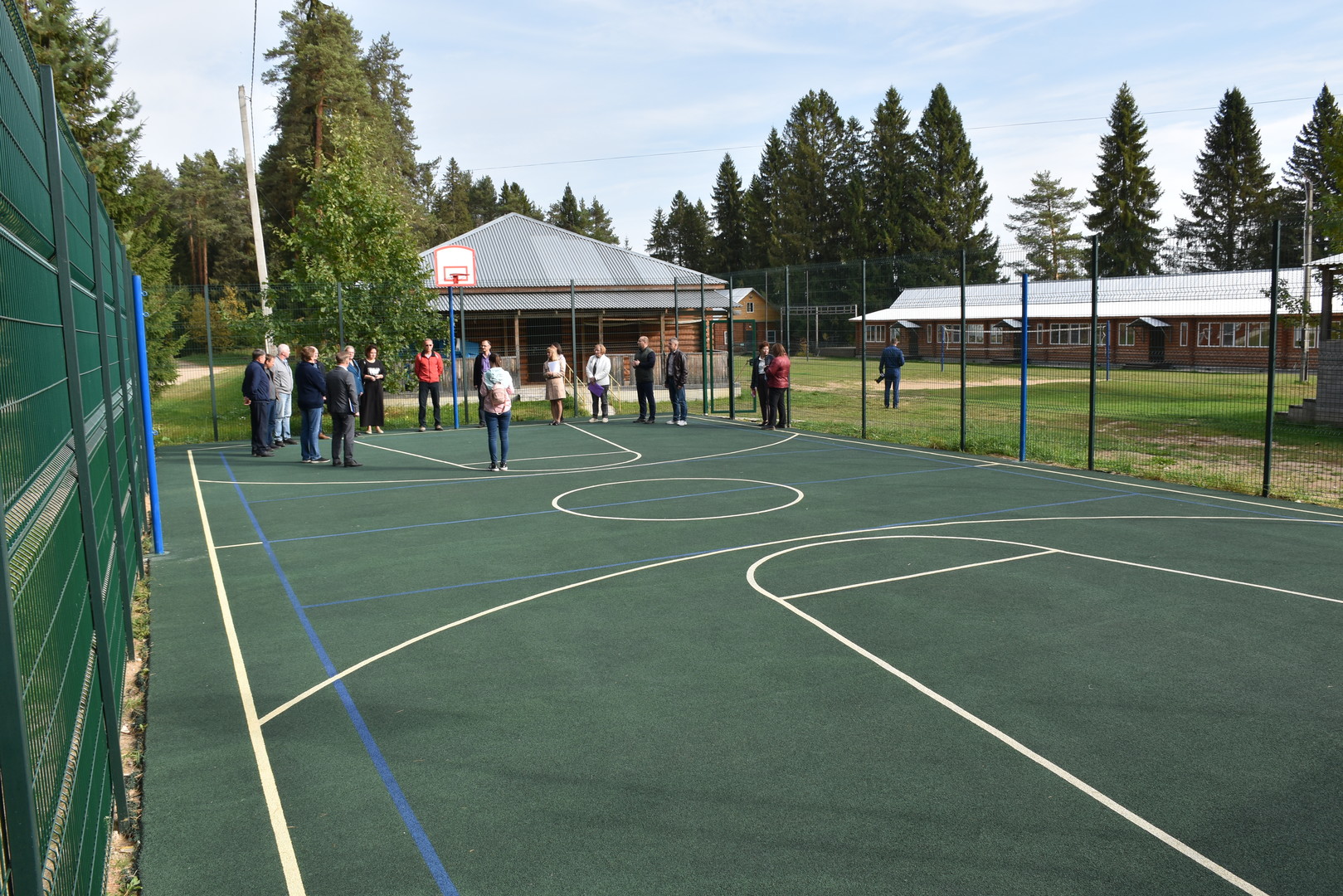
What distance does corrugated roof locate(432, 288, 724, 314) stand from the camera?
107ft

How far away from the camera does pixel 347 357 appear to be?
15586mm

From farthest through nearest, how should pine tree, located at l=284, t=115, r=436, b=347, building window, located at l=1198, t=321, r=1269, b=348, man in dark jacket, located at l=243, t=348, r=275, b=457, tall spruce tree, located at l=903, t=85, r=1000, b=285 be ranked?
tall spruce tree, located at l=903, t=85, r=1000, b=285, pine tree, located at l=284, t=115, r=436, b=347, building window, located at l=1198, t=321, r=1269, b=348, man in dark jacket, located at l=243, t=348, r=275, b=457

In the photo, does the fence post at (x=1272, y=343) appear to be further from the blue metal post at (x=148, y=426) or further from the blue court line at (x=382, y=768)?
the blue metal post at (x=148, y=426)

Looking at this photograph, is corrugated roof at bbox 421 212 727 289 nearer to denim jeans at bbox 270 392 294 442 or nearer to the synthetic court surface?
denim jeans at bbox 270 392 294 442

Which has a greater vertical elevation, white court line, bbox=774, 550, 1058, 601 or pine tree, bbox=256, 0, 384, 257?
pine tree, bbox=256, 0, 384, 257

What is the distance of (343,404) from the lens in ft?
49.9

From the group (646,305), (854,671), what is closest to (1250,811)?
(854,671)

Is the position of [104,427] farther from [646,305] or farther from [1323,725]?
[646,305]

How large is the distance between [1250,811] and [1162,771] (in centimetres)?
43

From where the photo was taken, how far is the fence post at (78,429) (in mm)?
3748

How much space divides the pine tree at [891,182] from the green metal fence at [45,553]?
6836cm

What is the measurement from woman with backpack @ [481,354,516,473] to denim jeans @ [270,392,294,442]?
5.36 m

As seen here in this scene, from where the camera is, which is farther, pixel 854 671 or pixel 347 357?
pixel 347 357

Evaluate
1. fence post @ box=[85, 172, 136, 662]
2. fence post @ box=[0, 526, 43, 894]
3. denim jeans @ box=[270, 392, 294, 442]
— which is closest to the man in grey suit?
denim jeans @ box=[270, 392, 294, 442]
